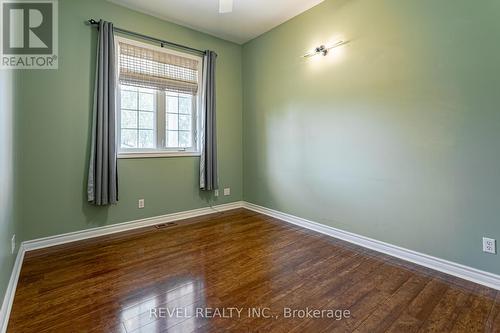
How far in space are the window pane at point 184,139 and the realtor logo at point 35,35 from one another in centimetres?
163

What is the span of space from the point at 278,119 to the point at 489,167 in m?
2.41

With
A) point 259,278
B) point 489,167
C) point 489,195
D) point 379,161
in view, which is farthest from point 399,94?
point 259,278

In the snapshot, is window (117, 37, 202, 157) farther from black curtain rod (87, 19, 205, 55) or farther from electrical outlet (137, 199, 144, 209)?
electrical outlet (137, 199, 144, 209)

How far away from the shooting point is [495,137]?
1.92m

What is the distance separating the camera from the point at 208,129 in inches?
150

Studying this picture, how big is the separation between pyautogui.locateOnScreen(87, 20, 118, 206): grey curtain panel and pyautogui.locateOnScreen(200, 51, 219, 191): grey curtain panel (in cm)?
124

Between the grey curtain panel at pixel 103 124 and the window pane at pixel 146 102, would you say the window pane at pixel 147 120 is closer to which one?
the window pane at pixel 146 102

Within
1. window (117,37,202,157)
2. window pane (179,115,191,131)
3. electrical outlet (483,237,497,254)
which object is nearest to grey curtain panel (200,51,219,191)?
window (117,37,202,157)

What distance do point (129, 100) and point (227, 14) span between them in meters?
1.73

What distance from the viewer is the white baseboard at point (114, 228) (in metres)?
2.68

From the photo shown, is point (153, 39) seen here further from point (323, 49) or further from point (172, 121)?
point (323, 49)

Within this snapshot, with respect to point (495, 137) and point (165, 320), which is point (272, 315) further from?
point (495, 137)

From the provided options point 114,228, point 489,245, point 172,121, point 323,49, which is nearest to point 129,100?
point 172,121

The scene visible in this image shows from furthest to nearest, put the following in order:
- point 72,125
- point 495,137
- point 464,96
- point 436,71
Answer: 1. point 72,125
2. point 436,71
3. point 464,96
4. point 495,137
